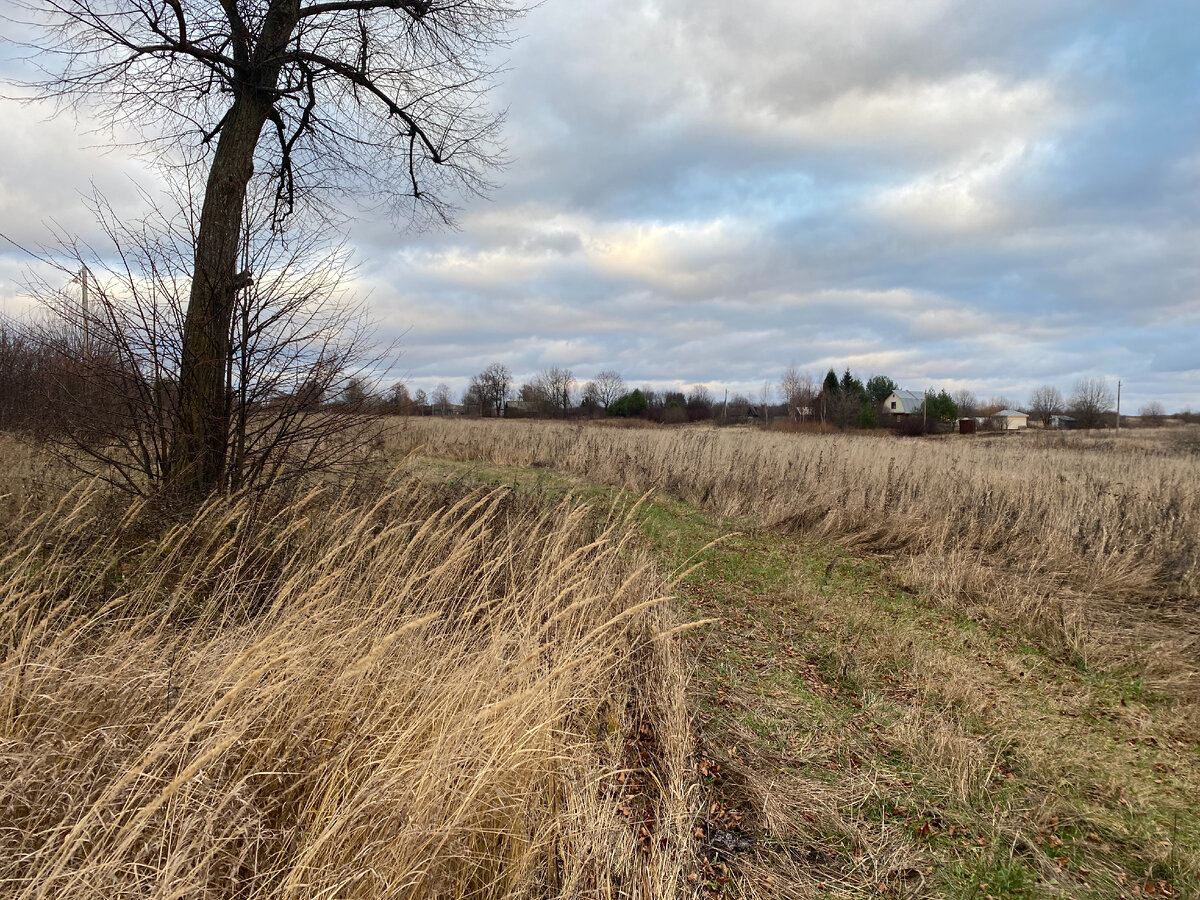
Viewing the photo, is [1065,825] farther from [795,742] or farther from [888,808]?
[795,742]

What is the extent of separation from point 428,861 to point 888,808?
2301mm

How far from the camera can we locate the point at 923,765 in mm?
3383

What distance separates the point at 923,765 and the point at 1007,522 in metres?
5.88

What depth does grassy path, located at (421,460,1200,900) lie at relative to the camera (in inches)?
104

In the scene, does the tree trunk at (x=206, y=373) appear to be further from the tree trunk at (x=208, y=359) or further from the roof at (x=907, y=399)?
the roof at (x=907, y=399)

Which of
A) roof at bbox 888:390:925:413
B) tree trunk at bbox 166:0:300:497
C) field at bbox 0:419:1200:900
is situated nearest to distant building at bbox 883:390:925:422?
roof at bbox 888:390:925:413

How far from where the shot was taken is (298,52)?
623 cm

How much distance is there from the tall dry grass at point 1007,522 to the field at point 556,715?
6cm

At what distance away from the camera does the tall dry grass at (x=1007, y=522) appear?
18.7ft

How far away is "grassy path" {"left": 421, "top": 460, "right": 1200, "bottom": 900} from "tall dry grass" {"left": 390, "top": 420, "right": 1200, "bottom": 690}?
0.62 m

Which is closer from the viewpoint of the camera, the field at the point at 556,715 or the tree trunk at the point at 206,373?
the field at the point at 556,715

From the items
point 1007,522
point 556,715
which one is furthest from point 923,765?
point 1007,522

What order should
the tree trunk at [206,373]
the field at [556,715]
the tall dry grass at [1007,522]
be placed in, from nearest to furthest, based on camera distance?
the field at [556,715], the tree trunk at [206,373], the tall dry grass at [1007,522]

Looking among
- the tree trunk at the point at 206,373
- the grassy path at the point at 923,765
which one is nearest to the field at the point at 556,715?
the grassy path at the point at 923,765
